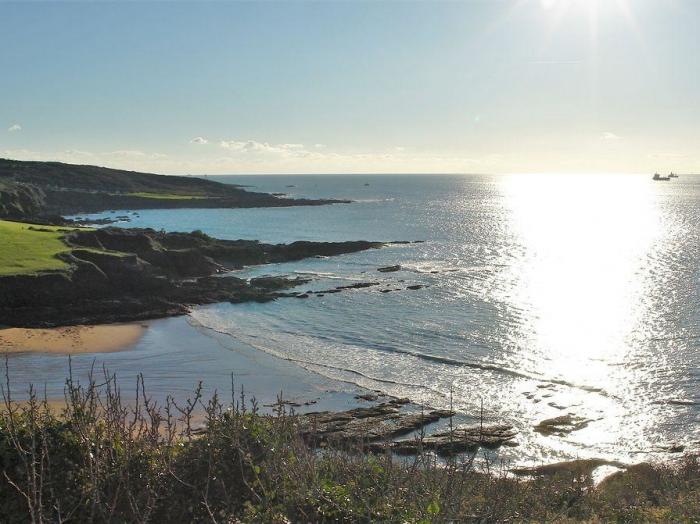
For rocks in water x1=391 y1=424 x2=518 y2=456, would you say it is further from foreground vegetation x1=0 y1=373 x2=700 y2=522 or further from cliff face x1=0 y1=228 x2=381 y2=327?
cliff face x1=0 y1=228 x2=381 y2=327

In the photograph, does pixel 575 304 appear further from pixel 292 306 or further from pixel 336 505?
pixel 336 505

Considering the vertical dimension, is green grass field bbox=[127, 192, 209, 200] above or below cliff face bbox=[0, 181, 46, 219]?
above

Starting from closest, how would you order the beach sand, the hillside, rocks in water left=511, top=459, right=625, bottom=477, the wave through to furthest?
rocks in water left=511, top=459, right=625, bottom=477 < the wave < the beach sand < the hillside

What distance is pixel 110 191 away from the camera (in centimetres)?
14288

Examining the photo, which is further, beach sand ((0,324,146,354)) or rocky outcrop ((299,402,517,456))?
→ beach sand ((0,324,146,354))

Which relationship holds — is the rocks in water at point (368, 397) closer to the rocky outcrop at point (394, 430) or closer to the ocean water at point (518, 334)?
the rocky outcrop at point (394, 430)

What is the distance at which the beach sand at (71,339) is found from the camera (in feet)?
97.6

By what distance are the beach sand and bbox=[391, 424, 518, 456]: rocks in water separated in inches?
693

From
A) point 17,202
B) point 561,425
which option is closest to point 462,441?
point 561,425

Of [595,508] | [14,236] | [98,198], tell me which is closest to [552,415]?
[595,508]

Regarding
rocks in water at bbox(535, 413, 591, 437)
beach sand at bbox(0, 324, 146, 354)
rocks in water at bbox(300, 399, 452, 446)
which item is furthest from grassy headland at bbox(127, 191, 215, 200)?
rocks in water at bbox(535, 413, 591, 437)

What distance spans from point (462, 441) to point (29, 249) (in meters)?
32.5

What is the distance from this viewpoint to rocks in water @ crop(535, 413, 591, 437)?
21.5 m

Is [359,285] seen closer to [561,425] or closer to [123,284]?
[123,284]
